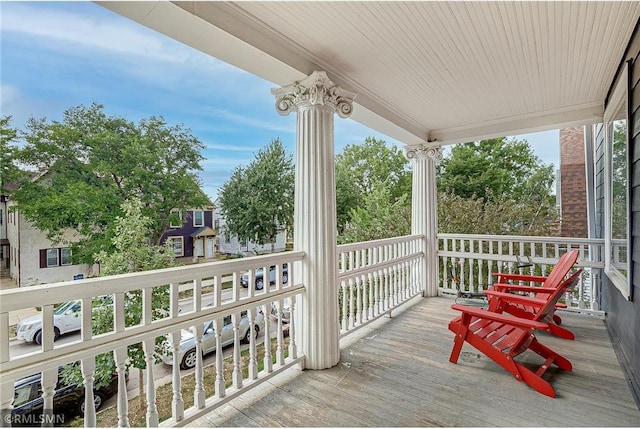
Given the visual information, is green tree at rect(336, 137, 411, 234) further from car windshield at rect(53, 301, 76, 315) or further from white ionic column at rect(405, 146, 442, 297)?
car windshield at rect(53, 301, 76, 315)

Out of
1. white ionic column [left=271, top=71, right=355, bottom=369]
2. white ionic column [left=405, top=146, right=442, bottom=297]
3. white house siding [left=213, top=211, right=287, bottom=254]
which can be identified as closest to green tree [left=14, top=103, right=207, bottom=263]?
white house siding [left=213, top=211, right=287, bottom=254]

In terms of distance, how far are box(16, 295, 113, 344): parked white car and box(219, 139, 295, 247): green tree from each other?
1288 millimetres

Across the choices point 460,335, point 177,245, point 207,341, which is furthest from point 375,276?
point 177,245

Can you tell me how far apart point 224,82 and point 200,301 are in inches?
92.6

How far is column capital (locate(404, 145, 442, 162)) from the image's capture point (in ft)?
14.8

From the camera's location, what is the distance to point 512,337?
8.25 feet

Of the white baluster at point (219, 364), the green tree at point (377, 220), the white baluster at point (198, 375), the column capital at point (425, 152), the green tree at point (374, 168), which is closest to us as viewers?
the white baluster at point (198, 375)

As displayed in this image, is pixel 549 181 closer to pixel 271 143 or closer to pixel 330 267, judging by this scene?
pixel 271 143

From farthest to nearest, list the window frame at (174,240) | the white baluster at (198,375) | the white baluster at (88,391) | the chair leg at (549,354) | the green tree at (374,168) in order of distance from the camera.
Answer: the green tree at (374,168) → the chair leg at (549,354) → the window frame at (174,240) → the white baluster at (198,375) → the white baluster at (88,391)

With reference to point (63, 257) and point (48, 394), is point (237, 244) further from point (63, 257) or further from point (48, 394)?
point (48, 394)

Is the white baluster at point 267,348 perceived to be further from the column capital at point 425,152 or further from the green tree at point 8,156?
the column capital at point 425,152

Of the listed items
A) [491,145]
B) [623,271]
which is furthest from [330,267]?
[491,145]

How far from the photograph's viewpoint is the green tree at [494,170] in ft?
30.6

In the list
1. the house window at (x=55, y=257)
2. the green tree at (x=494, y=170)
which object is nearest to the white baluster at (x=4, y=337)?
the house window at (x=55, y=257)
